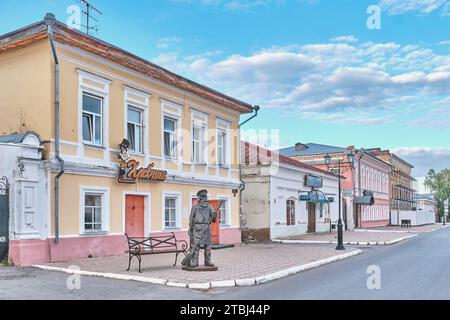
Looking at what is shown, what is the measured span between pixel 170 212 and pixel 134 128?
12.3 feet

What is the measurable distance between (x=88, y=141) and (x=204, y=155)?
23.2ft

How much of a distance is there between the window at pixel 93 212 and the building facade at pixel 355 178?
2713 cm

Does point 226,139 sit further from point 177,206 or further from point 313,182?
point 313,182

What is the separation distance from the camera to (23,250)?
12.9 meters

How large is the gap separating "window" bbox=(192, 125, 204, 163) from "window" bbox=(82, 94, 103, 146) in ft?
19.3

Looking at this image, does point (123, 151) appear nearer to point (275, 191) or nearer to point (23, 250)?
point (23, 250)

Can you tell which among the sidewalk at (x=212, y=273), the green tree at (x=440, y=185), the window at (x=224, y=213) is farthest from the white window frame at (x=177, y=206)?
the green tree at (x=440, y=185)

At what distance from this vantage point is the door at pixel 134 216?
1706cm

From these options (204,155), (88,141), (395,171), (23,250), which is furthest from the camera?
(395,171)

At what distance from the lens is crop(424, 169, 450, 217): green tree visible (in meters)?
94.7

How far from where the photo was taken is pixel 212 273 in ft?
39.7

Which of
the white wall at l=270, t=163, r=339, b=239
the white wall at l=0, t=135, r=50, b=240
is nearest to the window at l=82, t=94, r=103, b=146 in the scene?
the white wall at l=0, t=135, r=50, b=240

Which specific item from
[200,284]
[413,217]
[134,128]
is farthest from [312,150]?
[200,284]
